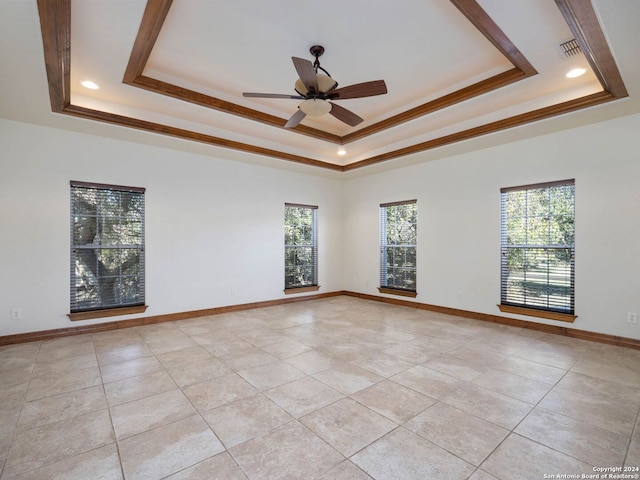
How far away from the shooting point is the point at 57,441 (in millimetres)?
1985

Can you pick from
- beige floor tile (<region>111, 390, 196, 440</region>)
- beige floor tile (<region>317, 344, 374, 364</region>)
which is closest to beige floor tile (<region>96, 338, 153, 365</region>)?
beige floor tile (<region>111, 390, 196, 440</region>)

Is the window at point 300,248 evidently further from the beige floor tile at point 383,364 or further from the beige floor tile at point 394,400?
the beige floor tile at point 394,400

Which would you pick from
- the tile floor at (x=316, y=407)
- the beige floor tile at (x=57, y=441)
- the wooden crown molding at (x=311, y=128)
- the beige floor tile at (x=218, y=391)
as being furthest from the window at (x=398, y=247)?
the beige floor tile at (x=57, y=441)

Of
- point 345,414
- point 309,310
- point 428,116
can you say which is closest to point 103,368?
point 345,414

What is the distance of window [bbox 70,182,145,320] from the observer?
4.32m

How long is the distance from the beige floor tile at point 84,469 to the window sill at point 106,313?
→ 3.01 meters

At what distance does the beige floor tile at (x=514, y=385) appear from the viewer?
255 cm

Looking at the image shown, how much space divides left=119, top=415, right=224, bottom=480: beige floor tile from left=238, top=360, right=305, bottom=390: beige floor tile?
0.67 meters

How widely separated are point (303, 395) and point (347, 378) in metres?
0.50

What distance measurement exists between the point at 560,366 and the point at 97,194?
19.8 ft

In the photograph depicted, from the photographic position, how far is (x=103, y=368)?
3.12 meters

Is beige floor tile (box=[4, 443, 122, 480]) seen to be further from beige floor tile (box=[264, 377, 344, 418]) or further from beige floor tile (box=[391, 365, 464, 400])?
beige floor tile (box=[391, 365, 464, 400])

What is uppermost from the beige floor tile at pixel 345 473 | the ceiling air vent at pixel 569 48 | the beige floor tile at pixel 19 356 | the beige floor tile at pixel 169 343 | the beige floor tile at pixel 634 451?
the ceiling air vent at pixel 569 48

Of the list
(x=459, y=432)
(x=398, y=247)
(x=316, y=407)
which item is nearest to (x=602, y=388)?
(x=459, y=432)
